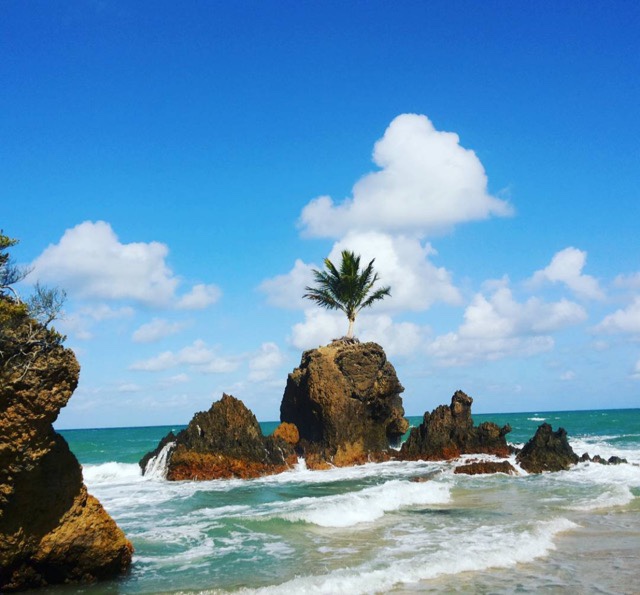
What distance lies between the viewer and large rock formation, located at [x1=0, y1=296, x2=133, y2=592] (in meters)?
8.13

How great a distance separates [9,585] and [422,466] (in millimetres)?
21753

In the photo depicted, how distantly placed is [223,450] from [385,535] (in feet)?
48.1

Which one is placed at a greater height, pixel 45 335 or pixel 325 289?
pixel 325 289

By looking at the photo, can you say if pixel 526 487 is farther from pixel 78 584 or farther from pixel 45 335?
pixel 45 335

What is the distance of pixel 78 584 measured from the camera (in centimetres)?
925

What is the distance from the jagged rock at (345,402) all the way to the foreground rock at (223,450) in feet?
7.71

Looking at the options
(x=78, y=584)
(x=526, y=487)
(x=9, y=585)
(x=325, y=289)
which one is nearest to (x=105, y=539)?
(x=78, y=584)

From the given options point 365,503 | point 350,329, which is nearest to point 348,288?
point 350,329

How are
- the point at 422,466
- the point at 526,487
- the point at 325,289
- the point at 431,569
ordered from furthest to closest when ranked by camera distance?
the point at 325,289
the point at 422,466
the point at 526,487
the point at 431,569

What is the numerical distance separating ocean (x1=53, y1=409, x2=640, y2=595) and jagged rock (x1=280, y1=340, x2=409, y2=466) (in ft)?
17.6

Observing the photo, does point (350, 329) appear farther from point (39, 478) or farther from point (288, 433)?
point (39, 478)

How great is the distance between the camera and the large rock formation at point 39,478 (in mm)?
8133

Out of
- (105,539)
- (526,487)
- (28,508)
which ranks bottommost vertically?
(526,487)

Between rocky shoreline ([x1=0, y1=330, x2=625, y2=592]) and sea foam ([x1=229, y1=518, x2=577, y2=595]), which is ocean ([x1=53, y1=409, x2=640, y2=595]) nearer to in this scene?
sea foam ([x1=229, y1=518, x2=577, y2=595])
